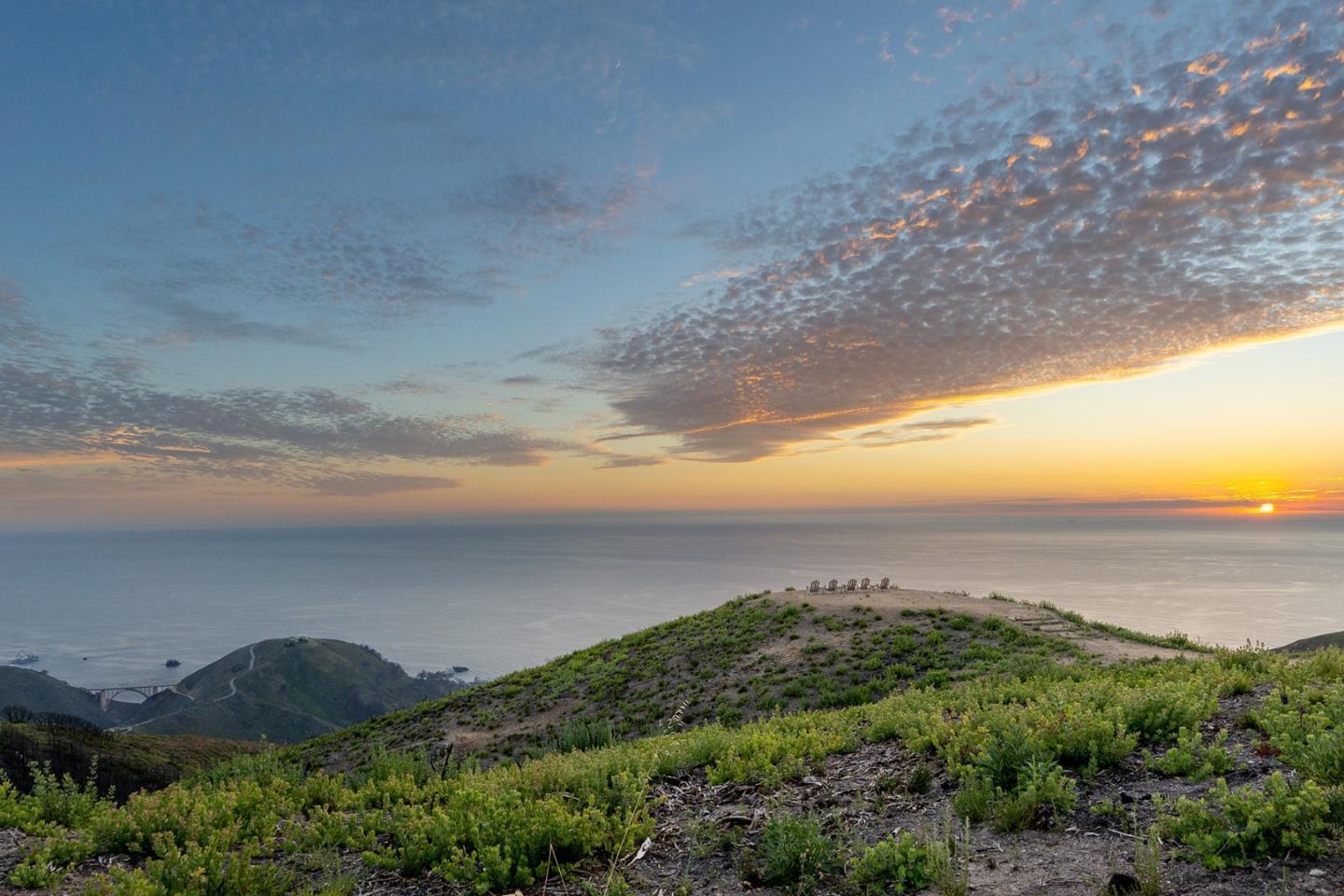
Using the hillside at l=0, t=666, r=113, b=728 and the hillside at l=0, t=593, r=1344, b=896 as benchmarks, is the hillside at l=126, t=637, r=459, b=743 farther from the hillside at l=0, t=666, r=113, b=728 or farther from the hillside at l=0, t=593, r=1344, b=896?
the hillside at l=0, t=593, r=1344, b=896

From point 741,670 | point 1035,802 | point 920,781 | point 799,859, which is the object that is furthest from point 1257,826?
point 741,670

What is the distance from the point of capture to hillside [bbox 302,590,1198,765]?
2203cm

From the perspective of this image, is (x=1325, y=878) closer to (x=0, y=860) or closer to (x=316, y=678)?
(x=0, y=860)

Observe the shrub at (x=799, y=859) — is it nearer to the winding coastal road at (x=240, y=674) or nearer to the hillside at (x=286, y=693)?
the hillside at (x=286, y=693)

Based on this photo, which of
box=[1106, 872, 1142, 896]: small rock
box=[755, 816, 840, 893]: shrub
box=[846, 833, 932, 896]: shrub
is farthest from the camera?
box=[755, 816, 840, 893]: shrub

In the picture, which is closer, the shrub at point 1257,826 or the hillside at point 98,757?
the shrub at point 1257,826

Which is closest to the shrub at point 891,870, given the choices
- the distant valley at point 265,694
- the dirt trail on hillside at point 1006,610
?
the dirt trail on hillside at point 1006,610

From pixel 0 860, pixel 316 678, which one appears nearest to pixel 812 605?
pixel 0 860

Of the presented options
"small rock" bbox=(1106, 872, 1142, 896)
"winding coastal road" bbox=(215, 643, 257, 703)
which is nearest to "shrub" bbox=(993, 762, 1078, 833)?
"small rock" bbox=(1106, 872, 1142, 896)

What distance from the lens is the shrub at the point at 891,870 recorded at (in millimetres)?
5281

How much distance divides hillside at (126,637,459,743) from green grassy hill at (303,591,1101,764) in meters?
112

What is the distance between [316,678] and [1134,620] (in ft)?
646

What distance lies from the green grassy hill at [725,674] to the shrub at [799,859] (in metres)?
14.1

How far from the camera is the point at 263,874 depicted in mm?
6086
